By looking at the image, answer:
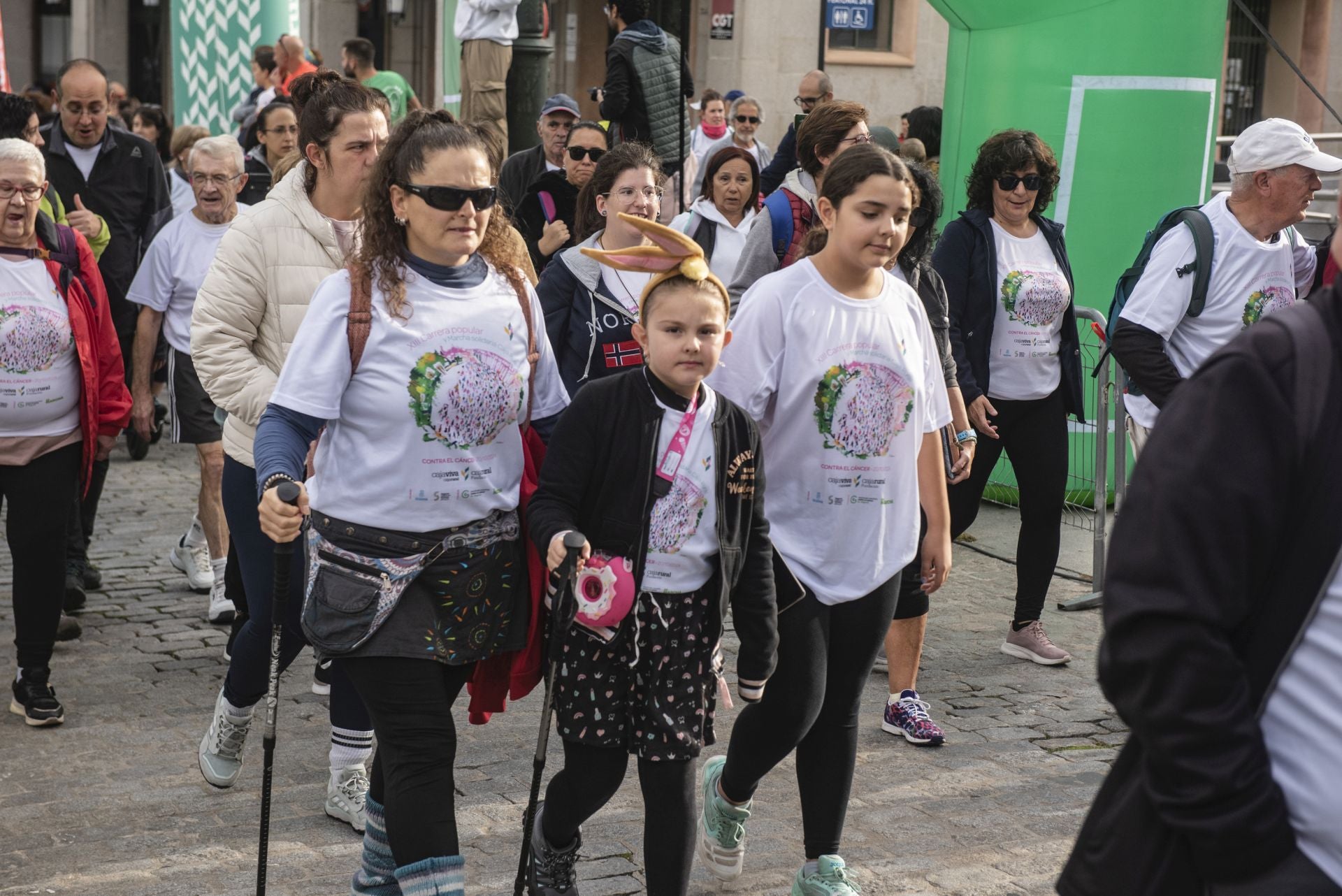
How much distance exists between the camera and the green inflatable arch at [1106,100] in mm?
9172

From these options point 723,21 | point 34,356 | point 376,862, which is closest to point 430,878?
point 376,862

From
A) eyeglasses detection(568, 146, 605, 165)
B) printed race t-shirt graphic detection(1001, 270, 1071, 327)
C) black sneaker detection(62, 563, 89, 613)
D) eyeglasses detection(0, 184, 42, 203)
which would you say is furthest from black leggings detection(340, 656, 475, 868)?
eyeglasses detection(568, 146, 605, 165)

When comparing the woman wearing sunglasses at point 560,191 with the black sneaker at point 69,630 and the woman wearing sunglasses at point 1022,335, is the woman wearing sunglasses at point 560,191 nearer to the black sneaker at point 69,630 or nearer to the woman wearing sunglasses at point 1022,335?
the woman wearing sunglasses at point 1022,335

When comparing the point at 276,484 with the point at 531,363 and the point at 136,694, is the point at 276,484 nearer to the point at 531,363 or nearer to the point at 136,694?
the point at 531,363

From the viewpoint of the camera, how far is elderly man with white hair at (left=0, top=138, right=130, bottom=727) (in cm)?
572

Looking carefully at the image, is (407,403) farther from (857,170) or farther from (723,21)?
(723,21)

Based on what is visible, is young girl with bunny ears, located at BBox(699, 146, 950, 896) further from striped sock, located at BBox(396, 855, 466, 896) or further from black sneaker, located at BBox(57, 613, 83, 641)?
black sneaker, located at BBox(57, 613, 83, 641)

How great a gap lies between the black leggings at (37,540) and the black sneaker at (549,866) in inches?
100

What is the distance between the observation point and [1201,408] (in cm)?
205

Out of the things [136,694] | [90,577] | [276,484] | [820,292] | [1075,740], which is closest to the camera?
[276,484]

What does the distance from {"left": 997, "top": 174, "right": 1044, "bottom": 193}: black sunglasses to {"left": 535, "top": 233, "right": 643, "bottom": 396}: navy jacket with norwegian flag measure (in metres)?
2.00

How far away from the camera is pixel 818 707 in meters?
4.13

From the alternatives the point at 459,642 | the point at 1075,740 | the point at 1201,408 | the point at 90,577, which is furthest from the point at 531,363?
the point at 90,577

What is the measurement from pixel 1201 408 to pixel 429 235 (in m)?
2.12
